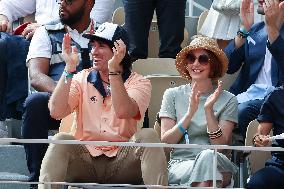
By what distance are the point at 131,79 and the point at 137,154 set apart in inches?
23.7

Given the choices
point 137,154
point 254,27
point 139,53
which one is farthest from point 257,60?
point 137,154

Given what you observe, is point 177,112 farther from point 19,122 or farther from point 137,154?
point 19,122

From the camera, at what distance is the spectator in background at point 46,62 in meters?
6.62

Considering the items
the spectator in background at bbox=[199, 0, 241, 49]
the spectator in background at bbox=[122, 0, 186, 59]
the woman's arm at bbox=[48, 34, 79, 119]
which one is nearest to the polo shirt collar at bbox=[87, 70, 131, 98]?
the woman's arm at bbox=[48, 34, 79, 119]

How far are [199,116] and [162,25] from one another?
1.57m

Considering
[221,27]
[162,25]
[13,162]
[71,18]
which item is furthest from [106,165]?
[221,27]

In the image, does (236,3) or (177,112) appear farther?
(236,3)

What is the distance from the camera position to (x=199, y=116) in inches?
255

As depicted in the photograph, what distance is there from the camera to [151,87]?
6.68m

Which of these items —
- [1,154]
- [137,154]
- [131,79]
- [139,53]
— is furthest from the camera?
[139,53]

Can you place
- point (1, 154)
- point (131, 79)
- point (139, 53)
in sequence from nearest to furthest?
1. point (131, 79)
2. point (1, 154)
3. point (139, 53)

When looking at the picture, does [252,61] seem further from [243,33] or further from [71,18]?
[71,18]

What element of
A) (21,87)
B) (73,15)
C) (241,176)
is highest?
(73,15)

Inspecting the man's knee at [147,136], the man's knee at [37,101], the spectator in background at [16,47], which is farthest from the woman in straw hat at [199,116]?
the spectator in background at [16,47]
